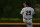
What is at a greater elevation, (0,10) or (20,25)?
(0,10)

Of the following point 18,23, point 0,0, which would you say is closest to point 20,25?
point 18,23

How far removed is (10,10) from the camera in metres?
5.52

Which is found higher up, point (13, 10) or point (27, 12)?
point (13, 10)

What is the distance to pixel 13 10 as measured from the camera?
5.49 m

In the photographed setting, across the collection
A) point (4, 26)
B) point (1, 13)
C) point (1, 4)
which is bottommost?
point (4, 26)

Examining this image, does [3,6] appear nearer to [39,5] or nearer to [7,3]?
[7,3]

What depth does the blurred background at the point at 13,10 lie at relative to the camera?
5.38 metres

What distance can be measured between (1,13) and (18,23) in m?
0.81

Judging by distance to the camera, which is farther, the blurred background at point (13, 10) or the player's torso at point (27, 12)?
the blurred background at point (13, 10)

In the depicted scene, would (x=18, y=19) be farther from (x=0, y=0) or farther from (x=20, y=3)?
(x=0, y=0)

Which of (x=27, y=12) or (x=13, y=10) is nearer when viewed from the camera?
(x=27, y=12)

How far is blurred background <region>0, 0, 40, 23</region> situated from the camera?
17.6ft

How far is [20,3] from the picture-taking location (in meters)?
5.38

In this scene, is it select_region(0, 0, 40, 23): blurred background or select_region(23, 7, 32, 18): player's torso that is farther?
select_region(0, 0, 40, 23): blurred background
